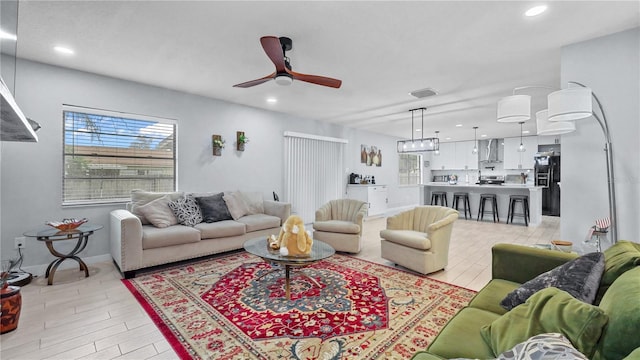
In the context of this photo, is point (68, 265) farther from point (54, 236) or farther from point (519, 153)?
point (519, 153)

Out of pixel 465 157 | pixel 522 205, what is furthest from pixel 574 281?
pixel 465 157

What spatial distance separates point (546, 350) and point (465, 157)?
10.4 meters

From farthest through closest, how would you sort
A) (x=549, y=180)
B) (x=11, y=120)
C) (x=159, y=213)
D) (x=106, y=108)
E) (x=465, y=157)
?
(x=465, y=157) → (x=549, y=180) → (x=106, y=108) → (x=159, y=213) → (x=11, y=120)

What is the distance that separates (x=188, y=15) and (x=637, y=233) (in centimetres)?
446

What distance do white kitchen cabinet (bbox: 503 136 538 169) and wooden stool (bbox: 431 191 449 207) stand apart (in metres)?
2.83

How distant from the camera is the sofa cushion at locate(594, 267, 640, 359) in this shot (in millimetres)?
865

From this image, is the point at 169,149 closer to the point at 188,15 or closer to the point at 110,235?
the point at 110,235

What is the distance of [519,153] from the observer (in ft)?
29.2

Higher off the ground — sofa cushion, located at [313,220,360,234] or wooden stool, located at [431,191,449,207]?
wooden stool, located at [431,191,449,207]

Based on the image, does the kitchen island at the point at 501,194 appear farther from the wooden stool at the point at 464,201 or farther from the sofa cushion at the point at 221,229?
the sofa cushion at the point at 221,229

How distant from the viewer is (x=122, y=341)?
205 cm

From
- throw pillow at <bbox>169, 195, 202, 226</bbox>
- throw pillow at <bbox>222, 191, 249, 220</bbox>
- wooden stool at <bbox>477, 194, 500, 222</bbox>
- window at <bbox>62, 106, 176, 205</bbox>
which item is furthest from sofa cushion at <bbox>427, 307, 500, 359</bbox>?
wooden stool at <bbox>477, 194, 500, 222</bbox>

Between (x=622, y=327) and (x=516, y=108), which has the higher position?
(x=516, y=108)

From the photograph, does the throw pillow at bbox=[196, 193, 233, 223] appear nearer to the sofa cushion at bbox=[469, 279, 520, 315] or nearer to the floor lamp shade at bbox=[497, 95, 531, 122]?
the sofa cushion at bbox=[469, 279, 520, 315]
